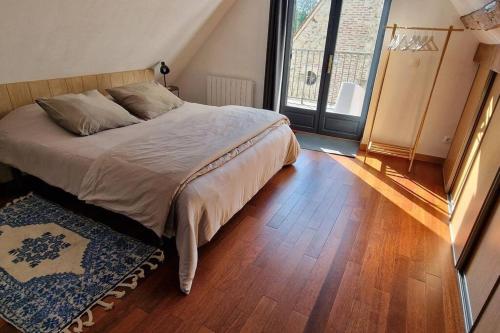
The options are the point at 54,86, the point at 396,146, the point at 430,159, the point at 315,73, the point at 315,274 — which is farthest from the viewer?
the point at 315,73

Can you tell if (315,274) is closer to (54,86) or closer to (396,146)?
(396,146)

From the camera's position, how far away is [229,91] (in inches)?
173

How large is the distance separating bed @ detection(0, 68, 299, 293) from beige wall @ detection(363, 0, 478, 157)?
180 cm

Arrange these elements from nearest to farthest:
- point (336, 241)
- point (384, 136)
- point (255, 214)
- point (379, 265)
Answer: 1. point (379, 265)
2. point (336, 241)
3. point (255, 214)
4. point (384, 136)

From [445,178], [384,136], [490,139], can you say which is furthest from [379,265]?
[384,136]

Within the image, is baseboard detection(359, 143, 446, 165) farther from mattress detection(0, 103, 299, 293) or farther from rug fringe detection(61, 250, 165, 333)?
rug fringe detection(61, 250, 165, 333)

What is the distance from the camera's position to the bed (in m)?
1.72

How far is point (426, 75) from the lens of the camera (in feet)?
11.2

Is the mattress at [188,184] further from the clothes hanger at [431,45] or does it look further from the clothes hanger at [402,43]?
the clothes hanger at [431,45]

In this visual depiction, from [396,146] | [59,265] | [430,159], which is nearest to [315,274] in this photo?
[59,265]

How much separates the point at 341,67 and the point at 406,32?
0.86 meters

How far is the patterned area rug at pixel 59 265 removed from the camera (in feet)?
4.94

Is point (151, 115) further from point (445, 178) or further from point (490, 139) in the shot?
point (445, 178)

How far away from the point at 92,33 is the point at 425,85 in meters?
3.55
